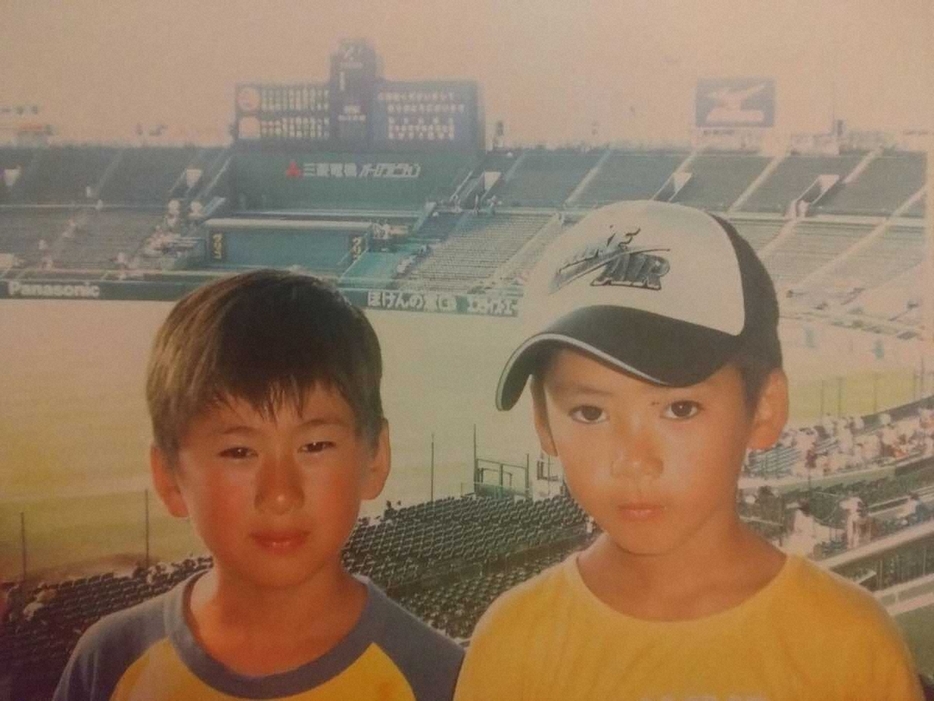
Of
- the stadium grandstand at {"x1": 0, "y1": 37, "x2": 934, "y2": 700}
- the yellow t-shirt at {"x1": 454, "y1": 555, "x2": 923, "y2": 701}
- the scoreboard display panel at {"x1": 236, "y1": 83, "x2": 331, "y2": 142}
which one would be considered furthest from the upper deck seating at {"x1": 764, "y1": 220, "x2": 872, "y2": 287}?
the scoreboard display panel at {"x1": 236, "y1": 83, "x2": 331, "y2": 142}

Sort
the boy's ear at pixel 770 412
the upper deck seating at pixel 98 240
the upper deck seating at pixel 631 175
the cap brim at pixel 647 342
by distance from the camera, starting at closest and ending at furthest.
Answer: the cap brim at pixel 647 342
the boy's ear at pixel 770 412
the upper deck seating at pixel 631 175
the upper deck seating at pixel 98 240

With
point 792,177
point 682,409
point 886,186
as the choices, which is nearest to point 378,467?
point 682,409

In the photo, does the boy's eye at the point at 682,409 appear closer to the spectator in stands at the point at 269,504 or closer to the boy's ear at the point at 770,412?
the boy's ear at the point at 770,412

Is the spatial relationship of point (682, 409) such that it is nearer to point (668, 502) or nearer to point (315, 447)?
point (668, 502)

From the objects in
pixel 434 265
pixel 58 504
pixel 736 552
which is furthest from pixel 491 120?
pixel 58 504

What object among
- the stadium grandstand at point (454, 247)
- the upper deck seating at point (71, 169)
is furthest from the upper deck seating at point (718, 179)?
the upper deck seating at point (71, 169)

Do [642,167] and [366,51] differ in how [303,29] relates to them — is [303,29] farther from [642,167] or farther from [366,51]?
[642,167]

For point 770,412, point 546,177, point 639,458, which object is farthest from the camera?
point 546,177
